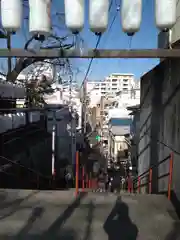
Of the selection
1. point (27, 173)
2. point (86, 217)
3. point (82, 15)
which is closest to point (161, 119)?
point (86, 217)

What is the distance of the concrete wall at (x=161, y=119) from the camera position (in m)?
5.20

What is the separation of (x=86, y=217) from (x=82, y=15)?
323 centimetres

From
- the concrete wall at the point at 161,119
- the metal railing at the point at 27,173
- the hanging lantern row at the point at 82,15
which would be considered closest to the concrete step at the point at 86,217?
the concrete wall at the point at 161,119

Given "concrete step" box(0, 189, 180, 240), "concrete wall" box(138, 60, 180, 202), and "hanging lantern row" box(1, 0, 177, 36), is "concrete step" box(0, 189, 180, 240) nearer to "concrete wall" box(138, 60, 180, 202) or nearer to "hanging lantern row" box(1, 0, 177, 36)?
"concrete wall" box(138, 60, 180, 202)

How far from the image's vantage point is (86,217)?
4555mm

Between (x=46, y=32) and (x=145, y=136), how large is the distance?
5262mm

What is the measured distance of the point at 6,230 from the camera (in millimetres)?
4059

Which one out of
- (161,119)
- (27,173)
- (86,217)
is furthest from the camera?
(27,173)

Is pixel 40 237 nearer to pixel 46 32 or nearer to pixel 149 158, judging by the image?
pixel 46 32

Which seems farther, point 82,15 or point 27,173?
point 27,173

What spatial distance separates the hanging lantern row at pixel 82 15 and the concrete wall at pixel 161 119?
150 centimetres

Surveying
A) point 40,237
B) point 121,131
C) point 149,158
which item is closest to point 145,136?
point 149,158

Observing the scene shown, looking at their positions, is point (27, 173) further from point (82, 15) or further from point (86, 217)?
point (82, 15)

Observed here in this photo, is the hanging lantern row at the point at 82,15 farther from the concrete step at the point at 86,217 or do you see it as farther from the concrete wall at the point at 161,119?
the concrete step at the point at 86,217
